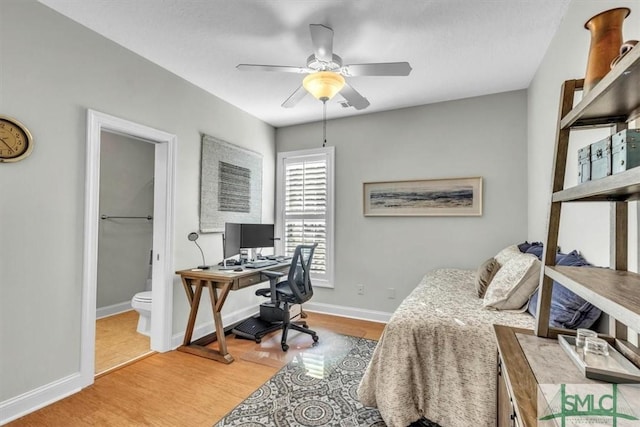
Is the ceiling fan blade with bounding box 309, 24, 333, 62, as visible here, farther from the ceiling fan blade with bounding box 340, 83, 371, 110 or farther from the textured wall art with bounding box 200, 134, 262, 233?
the textured wall art with bounding box 200, 134, 262, 233

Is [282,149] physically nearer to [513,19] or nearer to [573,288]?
[513,19]

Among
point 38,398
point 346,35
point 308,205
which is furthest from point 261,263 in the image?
point 346,35

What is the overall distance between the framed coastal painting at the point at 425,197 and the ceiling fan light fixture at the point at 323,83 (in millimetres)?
1820

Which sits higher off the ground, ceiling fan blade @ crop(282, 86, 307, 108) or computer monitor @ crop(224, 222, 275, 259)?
ceiling fan blade @ crop(282, 86, 307, 108)

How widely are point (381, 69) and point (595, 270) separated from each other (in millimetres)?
1664

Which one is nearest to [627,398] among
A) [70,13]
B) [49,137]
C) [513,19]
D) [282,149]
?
[513,19]

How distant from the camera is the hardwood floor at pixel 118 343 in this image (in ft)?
8.52

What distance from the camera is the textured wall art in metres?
3.25

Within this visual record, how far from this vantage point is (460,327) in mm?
1694

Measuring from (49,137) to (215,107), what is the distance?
165 centimetres

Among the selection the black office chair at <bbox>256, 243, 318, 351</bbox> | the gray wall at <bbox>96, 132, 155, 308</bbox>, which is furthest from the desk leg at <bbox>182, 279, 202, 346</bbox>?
the gray wall at <bbox>96, 132, 155, 308</bbox>

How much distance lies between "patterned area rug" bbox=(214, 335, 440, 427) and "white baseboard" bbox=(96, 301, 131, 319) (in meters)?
2.69

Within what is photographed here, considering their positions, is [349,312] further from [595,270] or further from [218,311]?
[595,270]

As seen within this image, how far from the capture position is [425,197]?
3.53 m
